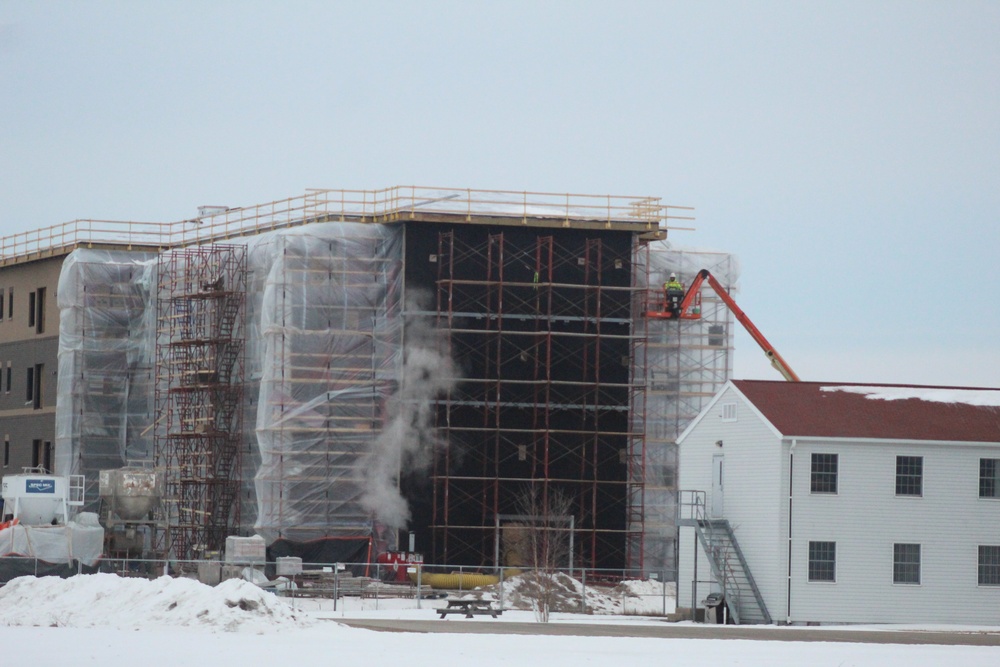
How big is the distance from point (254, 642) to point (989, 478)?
84.9 ft

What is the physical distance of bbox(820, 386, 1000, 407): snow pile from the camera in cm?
5609

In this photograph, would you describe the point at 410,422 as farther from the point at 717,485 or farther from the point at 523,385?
the point at 717,485

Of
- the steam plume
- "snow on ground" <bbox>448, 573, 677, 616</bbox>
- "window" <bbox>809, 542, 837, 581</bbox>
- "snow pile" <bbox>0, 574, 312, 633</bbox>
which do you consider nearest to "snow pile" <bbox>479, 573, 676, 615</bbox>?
"snow on ground" <bbox>448, 573, 677, 616</bbox>

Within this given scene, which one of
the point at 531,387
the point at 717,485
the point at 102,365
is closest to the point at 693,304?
the point at 531,387

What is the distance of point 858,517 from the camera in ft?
176

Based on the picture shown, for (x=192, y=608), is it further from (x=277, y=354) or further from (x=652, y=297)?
(x=652, y=297)

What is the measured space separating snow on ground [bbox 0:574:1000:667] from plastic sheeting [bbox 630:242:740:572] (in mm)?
30579

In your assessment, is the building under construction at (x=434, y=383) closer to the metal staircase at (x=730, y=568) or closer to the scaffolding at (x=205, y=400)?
the scaffolding at (x=205, y=400)

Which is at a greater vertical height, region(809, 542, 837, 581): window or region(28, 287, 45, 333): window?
region(28, 287, 45, 333): window

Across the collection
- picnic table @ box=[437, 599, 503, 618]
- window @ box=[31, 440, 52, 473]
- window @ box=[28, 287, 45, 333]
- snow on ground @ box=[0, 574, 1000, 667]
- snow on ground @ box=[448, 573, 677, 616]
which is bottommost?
snow on ground @ box=[448, 573, 677, 616]

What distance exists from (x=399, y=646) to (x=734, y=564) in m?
19.8

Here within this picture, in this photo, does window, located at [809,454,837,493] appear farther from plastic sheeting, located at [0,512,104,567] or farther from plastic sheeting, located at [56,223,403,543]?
plastic sheeting, located at [0,512,104,567]

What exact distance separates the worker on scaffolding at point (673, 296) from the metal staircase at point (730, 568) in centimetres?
1746

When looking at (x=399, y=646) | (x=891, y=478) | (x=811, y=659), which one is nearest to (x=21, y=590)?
(x=399, y=646)
